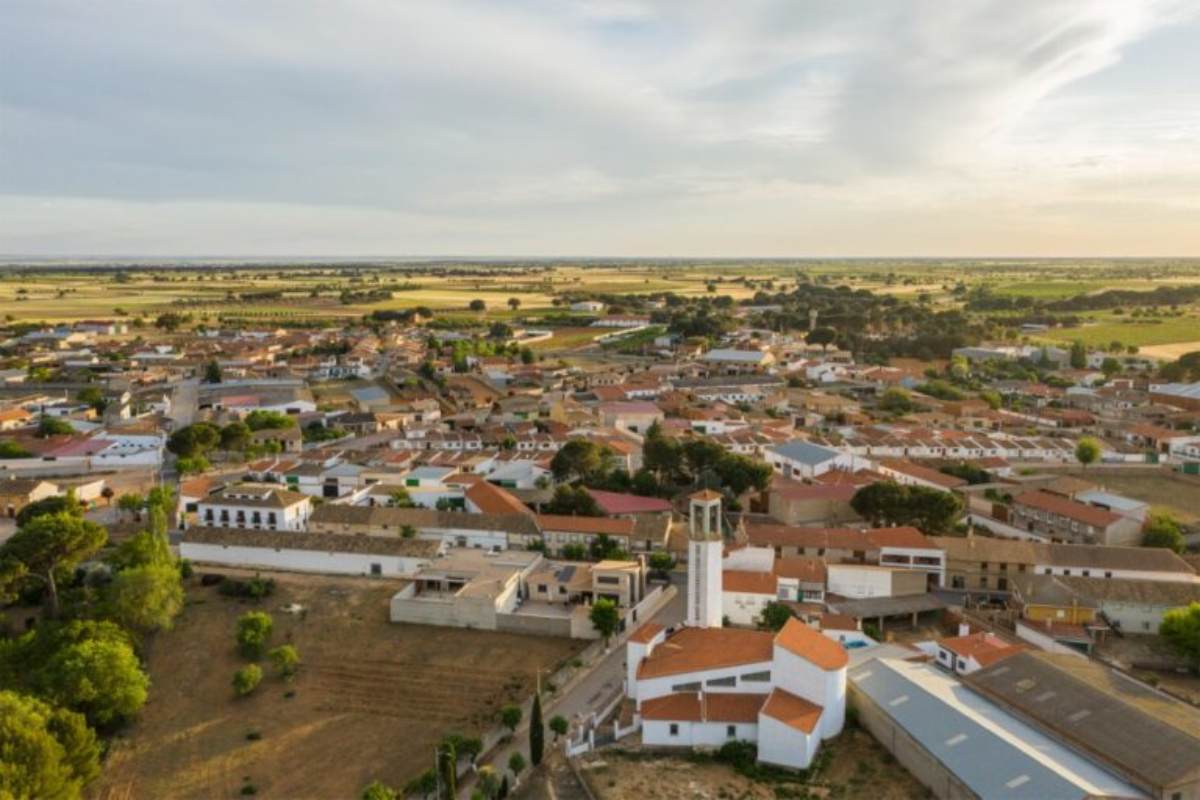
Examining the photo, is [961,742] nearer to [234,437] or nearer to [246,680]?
[246,680]

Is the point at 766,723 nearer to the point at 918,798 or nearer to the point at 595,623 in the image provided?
the point at 918,798

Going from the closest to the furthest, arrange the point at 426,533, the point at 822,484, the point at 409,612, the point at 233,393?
the point at 409,612
the point at 426,533
the point at 822,484
the point at 233,393

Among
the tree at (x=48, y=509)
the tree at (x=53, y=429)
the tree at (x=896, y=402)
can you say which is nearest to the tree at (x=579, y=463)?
the tree at (x=48, y=509)

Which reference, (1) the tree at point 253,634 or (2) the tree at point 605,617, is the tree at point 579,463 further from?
(1) the tree at point 253,634


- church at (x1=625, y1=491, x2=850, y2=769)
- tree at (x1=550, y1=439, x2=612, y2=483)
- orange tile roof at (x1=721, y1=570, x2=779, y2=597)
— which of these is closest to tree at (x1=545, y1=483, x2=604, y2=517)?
tree at (x1=550, y1=439, x2=612, y2=483)

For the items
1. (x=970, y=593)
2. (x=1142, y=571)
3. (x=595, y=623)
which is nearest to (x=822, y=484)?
(x=970, y=593)

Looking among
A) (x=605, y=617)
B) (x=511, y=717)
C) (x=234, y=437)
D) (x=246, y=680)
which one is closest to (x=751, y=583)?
(x=605, y=617)
